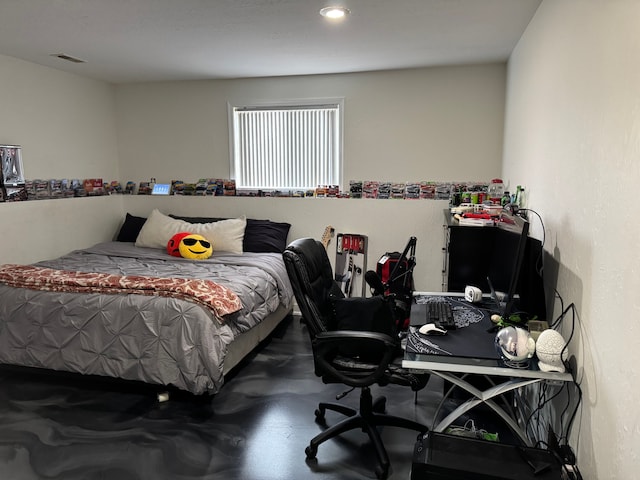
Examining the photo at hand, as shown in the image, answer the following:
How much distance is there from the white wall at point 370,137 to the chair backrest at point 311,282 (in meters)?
1.90

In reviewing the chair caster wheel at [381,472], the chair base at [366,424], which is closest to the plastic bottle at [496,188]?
the chair base at [366,424]

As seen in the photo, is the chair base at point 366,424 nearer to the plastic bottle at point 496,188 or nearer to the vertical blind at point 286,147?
the plastic bottle at point 496,188

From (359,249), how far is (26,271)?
275 cm

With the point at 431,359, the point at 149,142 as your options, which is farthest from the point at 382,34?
the point at 149,142

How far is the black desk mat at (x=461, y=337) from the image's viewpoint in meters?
1.72

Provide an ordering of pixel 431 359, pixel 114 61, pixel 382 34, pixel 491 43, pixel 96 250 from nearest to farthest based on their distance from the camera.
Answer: pixel 431 359 → pixel 382 34 → pixel 491 43 → pixel 114 61 → pixel 96 250

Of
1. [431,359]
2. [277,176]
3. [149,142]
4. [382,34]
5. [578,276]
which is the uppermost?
[382,34]

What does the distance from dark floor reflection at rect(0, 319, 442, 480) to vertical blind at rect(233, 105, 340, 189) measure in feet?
6.74

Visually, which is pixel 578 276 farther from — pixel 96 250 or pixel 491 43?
pixel 96 250

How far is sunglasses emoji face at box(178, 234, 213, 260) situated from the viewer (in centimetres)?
385

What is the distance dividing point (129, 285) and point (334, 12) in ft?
6.92

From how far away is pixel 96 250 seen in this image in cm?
411

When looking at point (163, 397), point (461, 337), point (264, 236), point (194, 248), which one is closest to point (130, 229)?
point (194, 248)

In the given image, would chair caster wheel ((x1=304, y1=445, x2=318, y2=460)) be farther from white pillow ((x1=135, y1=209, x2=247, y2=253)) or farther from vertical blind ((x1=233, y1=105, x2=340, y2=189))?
vertical blind ((x1=233, y1=105, x2=340, y2=189))
